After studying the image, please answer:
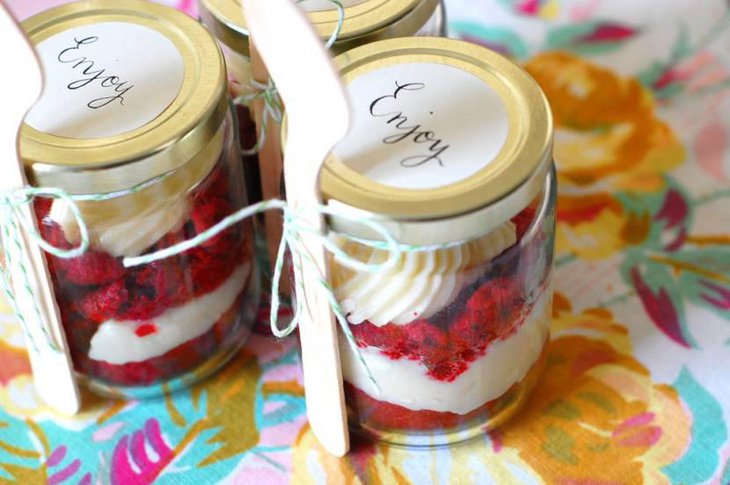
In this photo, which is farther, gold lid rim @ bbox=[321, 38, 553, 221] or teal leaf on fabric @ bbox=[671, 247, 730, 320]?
teal leaf on fabric @ bbox=[671, 247, 730, 320]

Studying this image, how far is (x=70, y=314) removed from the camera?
66 centimetres

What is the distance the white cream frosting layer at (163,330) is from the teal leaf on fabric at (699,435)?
0.30 m

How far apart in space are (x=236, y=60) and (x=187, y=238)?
137 millimetres

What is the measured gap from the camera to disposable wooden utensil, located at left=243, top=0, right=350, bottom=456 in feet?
1.62

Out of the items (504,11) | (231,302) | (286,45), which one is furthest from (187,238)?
(504,11)

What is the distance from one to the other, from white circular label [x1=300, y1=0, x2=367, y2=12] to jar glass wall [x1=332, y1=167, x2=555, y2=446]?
0.18m

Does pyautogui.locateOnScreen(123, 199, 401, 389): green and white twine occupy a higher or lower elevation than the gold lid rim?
lower

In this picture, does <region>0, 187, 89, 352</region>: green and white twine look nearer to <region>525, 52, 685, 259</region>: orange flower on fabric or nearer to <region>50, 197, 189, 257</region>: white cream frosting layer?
<region>50, 197, 189, 257</region>: white cream frosting layer

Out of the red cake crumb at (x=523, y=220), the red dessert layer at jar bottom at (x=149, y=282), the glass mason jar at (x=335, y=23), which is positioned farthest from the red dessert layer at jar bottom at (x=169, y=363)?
the red cake crumb at (x=523, y=220)

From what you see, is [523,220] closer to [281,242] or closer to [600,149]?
[281,242]

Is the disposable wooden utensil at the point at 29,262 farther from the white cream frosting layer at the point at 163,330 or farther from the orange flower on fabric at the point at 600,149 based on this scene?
the orange flower on fabric at the point at 600,149

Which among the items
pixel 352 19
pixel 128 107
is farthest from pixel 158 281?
pixel 352 19

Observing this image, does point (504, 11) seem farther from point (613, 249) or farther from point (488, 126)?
point (488, 126)

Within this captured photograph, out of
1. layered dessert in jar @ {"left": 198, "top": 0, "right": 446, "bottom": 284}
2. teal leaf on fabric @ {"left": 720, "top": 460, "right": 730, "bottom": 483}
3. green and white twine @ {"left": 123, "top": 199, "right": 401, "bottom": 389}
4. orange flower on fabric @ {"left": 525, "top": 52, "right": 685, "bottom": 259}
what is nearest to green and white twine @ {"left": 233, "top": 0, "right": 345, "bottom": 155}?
layered dessert in jar @ {"left": 198, "top": 0, "right": 446, "bottom": 284}
